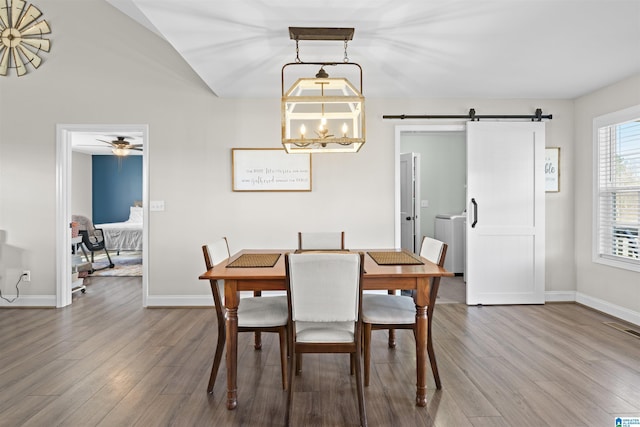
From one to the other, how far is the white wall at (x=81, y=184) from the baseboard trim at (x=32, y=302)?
16.1ft

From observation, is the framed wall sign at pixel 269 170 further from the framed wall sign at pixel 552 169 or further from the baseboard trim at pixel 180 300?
the framed wall sign at pixel 552 169

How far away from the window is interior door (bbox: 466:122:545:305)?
514mm

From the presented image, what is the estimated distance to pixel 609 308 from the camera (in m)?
3.72

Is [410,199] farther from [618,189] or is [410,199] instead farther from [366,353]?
[366,353]

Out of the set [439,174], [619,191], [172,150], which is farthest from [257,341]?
[439,174]

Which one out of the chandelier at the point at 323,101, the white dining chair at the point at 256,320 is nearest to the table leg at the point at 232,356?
the white dining chair at the point at 256,320

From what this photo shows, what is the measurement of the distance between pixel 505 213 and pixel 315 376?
288cm

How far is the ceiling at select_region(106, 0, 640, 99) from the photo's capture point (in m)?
2.25

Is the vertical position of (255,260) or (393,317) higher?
(255,260)

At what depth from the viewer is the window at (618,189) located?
3520 mm

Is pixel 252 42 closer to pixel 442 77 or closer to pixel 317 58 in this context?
pixel 317 58

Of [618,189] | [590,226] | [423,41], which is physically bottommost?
[590,226]

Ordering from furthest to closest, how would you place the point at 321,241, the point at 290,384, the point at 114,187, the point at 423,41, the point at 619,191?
the point at 114,187
the point at 619,191
the point at 321,241
the point at 423,41
the point at 290,384

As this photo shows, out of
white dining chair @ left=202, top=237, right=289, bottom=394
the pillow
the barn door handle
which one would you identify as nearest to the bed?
the pillow
